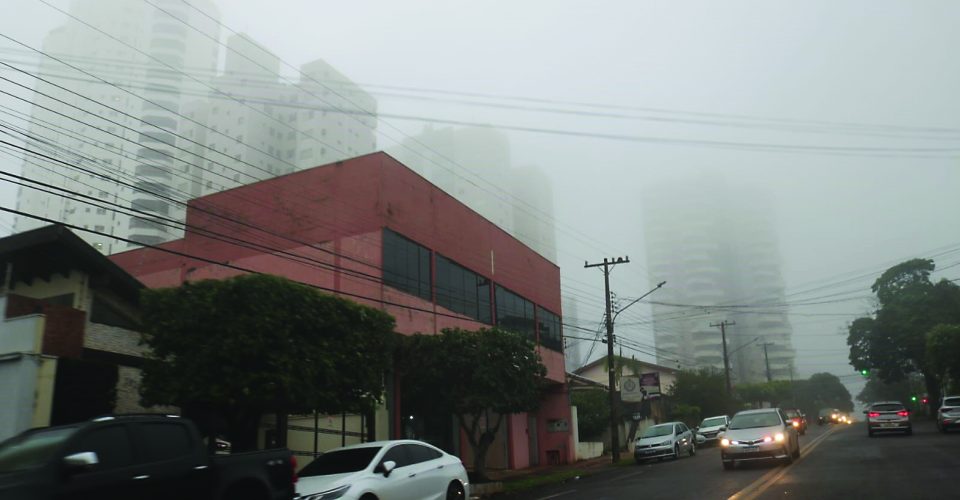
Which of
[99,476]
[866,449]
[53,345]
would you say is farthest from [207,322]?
[866,449]

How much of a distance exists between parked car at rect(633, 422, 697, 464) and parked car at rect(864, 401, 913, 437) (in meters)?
7.99

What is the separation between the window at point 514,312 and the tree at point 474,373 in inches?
386

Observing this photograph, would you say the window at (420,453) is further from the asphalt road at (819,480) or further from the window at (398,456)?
the asphalt road at (819,480)

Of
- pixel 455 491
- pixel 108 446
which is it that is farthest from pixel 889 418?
pixel 108 446

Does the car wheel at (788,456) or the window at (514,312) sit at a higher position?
the window at (514,312)

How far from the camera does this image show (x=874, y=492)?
12.0 m

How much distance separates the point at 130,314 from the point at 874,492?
18237 mm

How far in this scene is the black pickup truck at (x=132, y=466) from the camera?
6.69 meters

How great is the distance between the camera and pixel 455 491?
12.5 metres

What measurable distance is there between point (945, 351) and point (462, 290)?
34708 millimetres

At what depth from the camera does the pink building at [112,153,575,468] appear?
2458 centimetres

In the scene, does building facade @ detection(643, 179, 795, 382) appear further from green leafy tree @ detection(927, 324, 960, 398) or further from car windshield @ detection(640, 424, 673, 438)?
car windshield @ detection(640, 424, 673, 438)

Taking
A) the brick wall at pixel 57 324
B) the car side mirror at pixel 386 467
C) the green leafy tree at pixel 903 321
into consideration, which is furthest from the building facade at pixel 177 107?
the car side mirror at pixel 386 467

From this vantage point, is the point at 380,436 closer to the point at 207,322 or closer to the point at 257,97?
the point at 207,322
